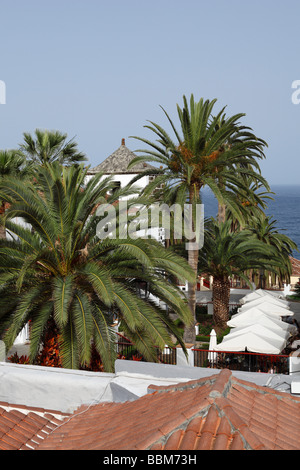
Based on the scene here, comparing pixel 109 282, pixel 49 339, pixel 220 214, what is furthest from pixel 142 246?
pixel 220 214

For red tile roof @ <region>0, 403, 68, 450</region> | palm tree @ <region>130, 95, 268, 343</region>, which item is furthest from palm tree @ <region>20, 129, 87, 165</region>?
red tile roof @ <region>0, 403, 68, 450</region>

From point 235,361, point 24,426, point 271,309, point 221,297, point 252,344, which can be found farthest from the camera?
point 221,297

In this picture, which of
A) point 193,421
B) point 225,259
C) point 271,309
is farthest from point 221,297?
point 193,421

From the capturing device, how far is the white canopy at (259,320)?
63.6 feet

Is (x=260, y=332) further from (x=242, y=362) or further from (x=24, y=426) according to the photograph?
(x=24, y=426)

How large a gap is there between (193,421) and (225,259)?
747 inches

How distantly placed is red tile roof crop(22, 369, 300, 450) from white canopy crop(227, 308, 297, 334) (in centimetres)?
1288

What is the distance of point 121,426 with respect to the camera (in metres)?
5.86

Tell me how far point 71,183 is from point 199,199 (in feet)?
28.6

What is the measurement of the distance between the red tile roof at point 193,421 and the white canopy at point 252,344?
1017cm

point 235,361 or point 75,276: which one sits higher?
point 75,276

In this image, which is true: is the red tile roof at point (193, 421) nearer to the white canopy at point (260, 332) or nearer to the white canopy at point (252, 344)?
the white canopy at point (252, 344)

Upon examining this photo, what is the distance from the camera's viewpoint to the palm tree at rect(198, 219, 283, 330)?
77.4ft

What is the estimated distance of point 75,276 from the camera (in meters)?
11.6
